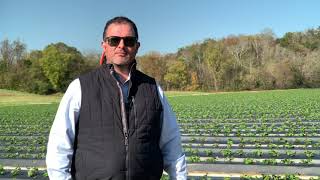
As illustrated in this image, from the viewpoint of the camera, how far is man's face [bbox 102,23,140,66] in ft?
9.51

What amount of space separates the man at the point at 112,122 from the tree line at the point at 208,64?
2554 inches

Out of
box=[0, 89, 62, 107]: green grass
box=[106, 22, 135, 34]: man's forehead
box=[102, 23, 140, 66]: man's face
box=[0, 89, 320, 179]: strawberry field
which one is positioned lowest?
box=[0, 89, 62, 107]: green grass

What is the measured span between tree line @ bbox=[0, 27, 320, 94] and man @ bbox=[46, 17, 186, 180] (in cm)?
6488

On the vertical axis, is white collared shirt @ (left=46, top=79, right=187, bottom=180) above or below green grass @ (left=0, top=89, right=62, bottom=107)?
above

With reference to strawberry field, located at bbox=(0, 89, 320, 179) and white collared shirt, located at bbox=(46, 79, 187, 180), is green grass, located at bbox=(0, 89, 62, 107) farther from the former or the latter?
white collared shirt, located at bbox=(46, 79, 187, 180)

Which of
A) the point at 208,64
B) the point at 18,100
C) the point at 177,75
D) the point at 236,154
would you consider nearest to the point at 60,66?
the point at 18,100

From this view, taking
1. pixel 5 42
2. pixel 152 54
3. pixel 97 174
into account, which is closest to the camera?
pixel 97 174

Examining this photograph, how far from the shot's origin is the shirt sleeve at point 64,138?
2758 mm

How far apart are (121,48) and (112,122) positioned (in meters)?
0.51

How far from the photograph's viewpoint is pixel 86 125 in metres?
2.79

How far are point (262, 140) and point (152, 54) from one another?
71.7 m

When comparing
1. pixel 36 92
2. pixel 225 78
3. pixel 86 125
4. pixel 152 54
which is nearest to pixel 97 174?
pixel 86 125

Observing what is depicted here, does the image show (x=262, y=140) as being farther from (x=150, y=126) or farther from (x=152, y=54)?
(x=152, y=54)

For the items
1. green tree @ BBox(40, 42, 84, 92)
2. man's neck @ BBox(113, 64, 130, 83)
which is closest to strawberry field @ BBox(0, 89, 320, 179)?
man's neck @ BBox(113, 64, 130, 83)
